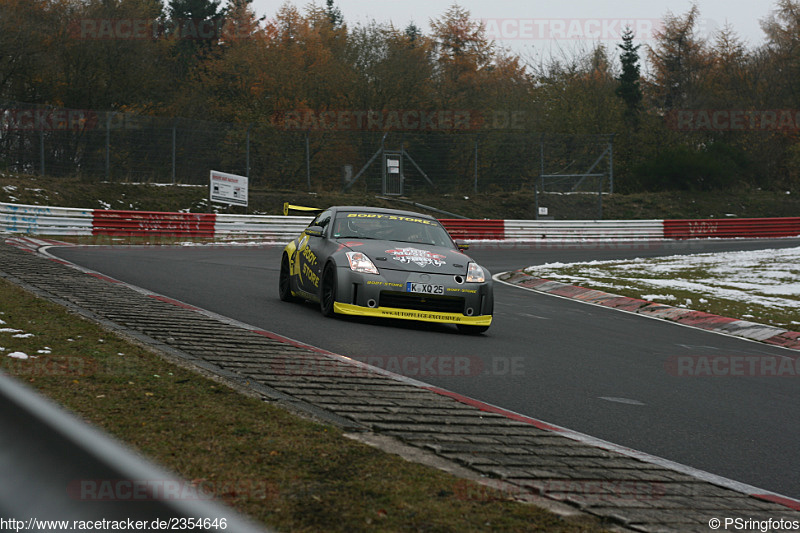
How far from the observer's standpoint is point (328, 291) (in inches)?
399

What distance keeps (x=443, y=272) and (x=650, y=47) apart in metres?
62.3

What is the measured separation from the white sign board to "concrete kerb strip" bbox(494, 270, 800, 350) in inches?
596

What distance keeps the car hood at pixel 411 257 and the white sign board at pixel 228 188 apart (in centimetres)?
2135

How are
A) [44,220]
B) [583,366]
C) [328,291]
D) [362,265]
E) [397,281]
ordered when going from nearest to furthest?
[583,366], [397,281], [362,265], [328,291], [44,220]

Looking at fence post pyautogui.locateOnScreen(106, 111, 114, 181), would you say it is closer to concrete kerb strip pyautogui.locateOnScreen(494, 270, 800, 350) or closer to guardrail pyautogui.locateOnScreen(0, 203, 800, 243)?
guardrail pyautogui.locateOnScreen(0, 203, 800, 243)

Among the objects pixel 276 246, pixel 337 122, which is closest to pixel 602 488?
pixel 276 246

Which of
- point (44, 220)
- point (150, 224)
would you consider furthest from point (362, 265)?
point (150, 224)

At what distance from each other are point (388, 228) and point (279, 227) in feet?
62.1

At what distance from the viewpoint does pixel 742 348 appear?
35.3 feet

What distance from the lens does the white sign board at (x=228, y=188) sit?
3112cm

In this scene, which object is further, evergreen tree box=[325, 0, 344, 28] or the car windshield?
evergreen tree box=[325, 0, 344, 28]

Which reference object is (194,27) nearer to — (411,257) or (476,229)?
(476,229)

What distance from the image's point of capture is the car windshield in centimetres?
1089

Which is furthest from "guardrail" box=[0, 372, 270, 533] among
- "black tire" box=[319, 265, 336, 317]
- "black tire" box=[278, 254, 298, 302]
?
"black tire" box=[278, 254, 298, 302]
